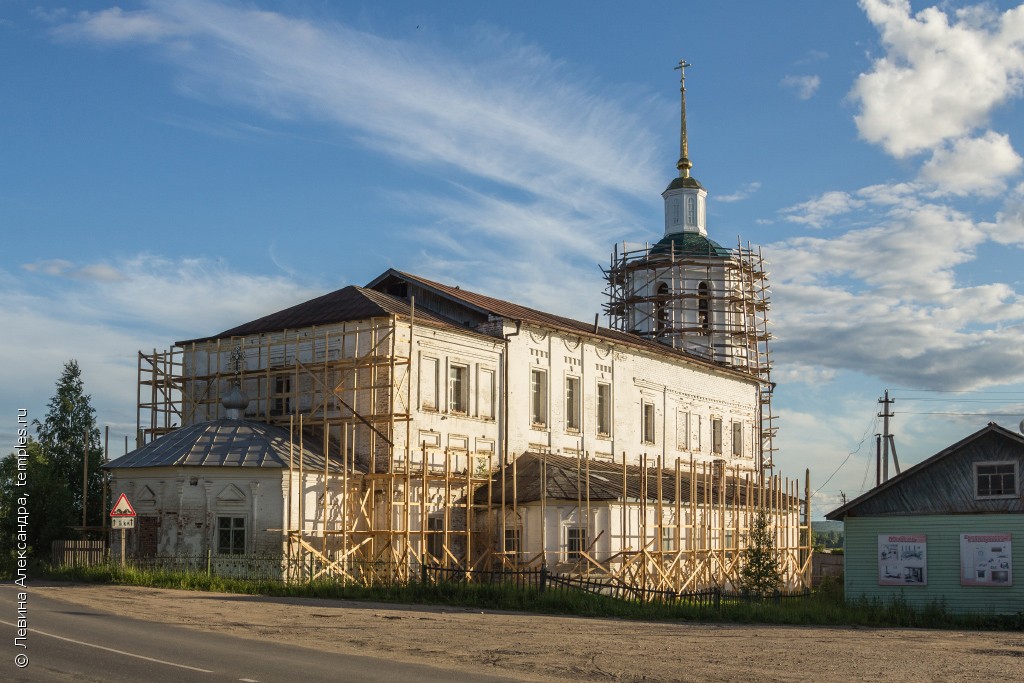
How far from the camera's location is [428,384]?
3450 centimetres

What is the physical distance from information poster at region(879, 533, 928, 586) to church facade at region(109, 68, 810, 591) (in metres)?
6.16

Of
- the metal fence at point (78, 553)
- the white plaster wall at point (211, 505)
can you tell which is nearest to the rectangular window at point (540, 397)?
the white plaster wall at point (211, 505)

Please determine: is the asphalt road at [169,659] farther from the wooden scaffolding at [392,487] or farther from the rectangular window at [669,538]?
the rectangular window at [669,538]

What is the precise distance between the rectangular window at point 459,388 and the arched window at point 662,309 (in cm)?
1884

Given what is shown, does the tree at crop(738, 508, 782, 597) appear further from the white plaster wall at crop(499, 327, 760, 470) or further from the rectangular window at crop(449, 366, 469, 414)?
the rectangular window at crop(449, 366, 469, 414)

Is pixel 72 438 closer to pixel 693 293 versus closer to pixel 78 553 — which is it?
pixel 78 553

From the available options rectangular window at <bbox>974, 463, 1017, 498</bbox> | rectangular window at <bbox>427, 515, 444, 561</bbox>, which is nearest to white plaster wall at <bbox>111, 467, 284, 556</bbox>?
rectangular window at <bbox>427, 515, 444, 561</bbox>

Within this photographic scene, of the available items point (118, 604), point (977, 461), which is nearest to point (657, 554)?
point (977, 461)

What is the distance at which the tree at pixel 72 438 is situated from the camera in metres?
38.3

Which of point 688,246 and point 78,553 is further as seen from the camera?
point 688,246

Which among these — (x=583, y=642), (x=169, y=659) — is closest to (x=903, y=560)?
(x=583, y=642)

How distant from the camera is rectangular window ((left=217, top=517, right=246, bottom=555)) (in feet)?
101

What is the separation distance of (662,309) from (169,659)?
1612 inches

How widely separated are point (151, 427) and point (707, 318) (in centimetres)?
2630
